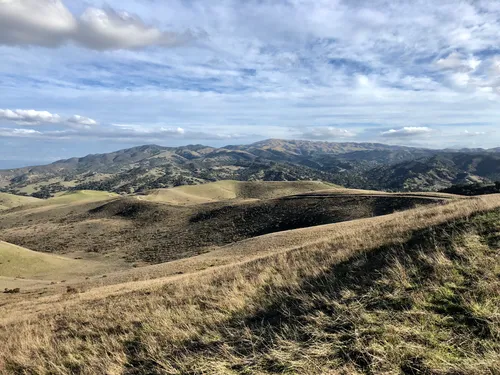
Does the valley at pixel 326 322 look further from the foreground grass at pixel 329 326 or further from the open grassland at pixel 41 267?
the open grassland at pixel 41 267

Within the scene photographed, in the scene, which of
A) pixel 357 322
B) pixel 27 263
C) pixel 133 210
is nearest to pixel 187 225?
pixel 133 210

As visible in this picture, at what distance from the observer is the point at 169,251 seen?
5456cm

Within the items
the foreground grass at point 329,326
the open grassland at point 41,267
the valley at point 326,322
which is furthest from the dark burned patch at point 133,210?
the foreground grass at point 329,326

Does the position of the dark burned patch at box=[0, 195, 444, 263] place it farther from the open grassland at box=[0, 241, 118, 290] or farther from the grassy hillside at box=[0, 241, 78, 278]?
the grassy hillside at box=[0, 241, 78, 278]

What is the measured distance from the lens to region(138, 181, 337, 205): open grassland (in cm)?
14388

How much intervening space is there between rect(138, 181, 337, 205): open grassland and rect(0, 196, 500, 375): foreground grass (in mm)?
129240

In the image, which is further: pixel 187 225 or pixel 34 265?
pixel 187 225

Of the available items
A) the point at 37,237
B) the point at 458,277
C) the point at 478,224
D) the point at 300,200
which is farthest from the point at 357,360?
the point at 37,237

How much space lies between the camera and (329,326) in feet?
19.8

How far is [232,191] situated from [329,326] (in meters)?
165

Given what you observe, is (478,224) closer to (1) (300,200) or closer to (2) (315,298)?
(2) (315,298)

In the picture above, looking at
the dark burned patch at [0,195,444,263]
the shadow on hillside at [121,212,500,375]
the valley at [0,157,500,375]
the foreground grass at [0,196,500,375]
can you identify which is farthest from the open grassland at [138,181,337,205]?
the shadow on hillside at [121,212,500,375]

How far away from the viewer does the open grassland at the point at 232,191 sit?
14388 centimetres

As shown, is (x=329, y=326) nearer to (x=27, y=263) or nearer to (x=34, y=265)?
(x=34, y=265)
